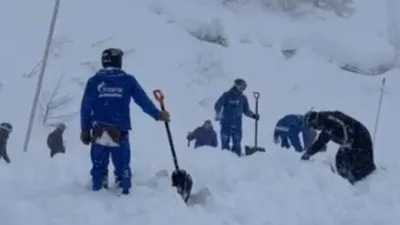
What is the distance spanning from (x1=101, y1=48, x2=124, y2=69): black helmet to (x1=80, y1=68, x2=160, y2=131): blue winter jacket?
0.16ft

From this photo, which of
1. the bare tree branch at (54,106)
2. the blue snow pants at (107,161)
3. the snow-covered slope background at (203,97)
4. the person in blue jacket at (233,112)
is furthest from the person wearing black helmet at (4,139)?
the bare tree branch at (54,106)

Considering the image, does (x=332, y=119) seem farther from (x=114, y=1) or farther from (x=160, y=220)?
(x=114, y=1)

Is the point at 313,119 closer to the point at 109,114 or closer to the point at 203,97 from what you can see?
the point at 109,114

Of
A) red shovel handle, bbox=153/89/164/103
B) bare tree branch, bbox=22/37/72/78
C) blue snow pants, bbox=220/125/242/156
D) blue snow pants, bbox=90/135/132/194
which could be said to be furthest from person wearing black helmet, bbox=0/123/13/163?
bare tree branch, bbox=22/37/72/78

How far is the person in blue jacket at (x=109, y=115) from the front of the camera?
23.1ft

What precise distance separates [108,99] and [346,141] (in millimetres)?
3400

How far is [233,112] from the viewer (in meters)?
13.2

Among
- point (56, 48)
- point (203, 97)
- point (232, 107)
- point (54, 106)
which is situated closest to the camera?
point (232, 107)

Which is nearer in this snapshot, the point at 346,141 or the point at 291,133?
the point at 346,141

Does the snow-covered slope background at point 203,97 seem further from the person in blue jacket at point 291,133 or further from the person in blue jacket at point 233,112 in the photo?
the person in blue jacket at point 291,133

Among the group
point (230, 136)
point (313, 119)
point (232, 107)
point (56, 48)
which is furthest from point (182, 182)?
point (56, 48)

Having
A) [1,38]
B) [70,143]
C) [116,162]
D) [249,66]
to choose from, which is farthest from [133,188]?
[249,66]

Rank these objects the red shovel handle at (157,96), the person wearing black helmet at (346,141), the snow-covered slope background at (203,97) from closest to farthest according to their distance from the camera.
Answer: the snow-covered slope background at (203,97) → the red shovel handle at (157,96) → the person wearing black helmet at (346,141)

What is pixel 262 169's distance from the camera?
8453mm
